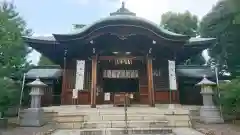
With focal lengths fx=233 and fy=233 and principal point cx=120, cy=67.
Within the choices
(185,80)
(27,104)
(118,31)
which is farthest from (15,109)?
(185,80)

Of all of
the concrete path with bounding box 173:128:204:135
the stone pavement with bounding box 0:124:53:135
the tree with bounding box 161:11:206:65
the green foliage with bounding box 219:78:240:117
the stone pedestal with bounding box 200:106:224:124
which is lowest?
the concrete path with bounding box 173:128:204:135

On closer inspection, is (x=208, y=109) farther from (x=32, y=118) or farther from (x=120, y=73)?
(x=32, y=118)

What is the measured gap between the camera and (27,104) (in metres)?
15.0

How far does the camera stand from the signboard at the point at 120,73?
→ 1473 cm

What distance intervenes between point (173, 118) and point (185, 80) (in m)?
7.14

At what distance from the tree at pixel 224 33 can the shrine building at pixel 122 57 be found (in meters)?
4.88

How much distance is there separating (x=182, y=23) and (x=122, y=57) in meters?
→ 17.1

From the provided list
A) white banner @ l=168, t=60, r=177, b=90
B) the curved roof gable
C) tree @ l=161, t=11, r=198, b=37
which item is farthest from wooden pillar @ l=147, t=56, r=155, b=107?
tree @ l=161, t=11, r=198, b=37

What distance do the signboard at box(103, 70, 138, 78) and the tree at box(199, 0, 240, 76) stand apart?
8.86 m

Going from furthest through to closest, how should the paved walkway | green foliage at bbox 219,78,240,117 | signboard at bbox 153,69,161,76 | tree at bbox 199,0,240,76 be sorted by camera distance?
tree at bbox 199,0,240,76, signboard at bbox 153,69,161,76, green foliage at bbox 219,78,240,117, the paved walkway

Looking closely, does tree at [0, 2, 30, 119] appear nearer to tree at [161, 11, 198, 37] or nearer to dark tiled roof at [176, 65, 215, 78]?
dark tiled roof at [176, 65, 215, 78]

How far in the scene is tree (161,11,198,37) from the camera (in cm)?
2800

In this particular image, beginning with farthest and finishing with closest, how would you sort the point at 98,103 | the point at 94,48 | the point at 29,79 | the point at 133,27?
the point at 29,79
the point at 98,103
the point at 94,48
the point at 133,27

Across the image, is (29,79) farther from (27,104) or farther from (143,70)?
(143,70)
